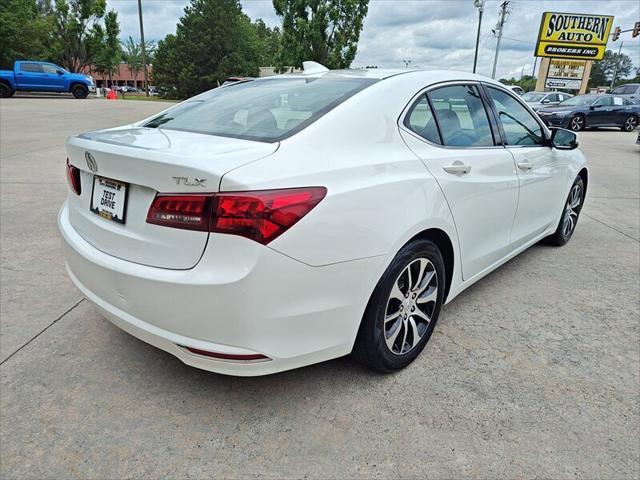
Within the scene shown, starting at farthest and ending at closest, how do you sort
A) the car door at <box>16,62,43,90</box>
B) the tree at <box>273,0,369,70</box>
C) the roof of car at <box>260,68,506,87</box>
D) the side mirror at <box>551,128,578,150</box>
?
1. the tree at <box>273,0,369,70</box>
2. the car door at <box>16,62,43,90</box>
3. the side mirror at <box>551,128,578,150</box>
4. the roof of car at <box>260,68,506,87</box>

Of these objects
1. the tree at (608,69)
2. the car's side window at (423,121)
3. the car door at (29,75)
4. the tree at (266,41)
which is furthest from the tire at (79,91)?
the tree at (608,69)

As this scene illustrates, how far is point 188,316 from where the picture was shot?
1837 mm

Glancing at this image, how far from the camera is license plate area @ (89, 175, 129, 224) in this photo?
6.55 feet

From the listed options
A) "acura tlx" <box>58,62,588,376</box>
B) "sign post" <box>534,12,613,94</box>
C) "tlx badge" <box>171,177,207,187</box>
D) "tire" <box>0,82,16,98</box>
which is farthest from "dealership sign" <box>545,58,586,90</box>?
"tlx badge" <box>171,177,207,187</box>

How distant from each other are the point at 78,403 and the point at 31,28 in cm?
4499

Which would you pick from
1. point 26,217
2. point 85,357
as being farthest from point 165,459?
point 26,217

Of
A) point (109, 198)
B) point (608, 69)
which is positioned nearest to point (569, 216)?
point (109, 198)

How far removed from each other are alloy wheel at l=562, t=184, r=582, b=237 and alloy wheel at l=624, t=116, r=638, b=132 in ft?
59.1

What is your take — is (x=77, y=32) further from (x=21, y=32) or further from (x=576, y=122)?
(x=576, y=122)

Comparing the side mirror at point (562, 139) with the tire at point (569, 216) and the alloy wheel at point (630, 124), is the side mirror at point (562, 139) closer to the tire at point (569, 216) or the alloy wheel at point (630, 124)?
the tire at point (569, 216)

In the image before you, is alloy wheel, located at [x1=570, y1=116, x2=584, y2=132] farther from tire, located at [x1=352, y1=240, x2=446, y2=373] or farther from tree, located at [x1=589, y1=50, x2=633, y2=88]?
tree, located at [x1=589, y1=50, x2=633, y2=88]

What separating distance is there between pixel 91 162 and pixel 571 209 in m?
4.26

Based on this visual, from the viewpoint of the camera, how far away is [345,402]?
7.34 ft

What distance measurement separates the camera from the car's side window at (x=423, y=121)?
2.44 metres
